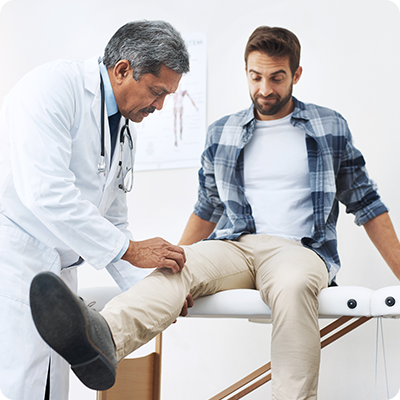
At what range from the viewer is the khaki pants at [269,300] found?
0.92m

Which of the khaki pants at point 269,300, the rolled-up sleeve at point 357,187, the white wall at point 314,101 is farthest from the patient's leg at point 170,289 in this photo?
the white wall at point 314,101

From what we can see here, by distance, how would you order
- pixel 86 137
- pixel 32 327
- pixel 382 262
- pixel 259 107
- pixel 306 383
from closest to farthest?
1. pixel 306 383
2. pixel 32 327
3. pixel 86 137
4. pixel 259 107
5. pixel 382 262

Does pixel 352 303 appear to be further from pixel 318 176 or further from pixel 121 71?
pixel 121 71

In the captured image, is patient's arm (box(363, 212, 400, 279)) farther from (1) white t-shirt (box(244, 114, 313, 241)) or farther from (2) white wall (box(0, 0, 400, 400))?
(2) white wall (box(0, 0, 400, 400))

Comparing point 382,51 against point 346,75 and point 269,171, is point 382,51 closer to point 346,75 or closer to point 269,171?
point 346,75

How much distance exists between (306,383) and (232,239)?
51cm

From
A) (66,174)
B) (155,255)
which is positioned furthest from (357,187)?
(66,174)

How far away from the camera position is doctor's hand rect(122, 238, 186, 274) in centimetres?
107

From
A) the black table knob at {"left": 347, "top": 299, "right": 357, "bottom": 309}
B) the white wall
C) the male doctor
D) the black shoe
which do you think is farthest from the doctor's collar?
the white wall

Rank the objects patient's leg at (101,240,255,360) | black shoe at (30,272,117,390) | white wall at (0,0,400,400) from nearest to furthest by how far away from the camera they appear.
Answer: black shoe at (30,272,117,390), patient's leg at (101,240,255,360), white wall at (0,0,400,400)

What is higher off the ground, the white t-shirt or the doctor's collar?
the doctor's collar

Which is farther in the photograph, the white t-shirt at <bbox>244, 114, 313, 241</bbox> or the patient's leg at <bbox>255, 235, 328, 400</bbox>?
the white t-shirt at <bbox>244, 114, 313, 241</bbox>

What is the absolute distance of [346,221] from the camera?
191 centimetres

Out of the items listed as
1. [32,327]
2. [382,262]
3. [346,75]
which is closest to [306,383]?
[32,327]
